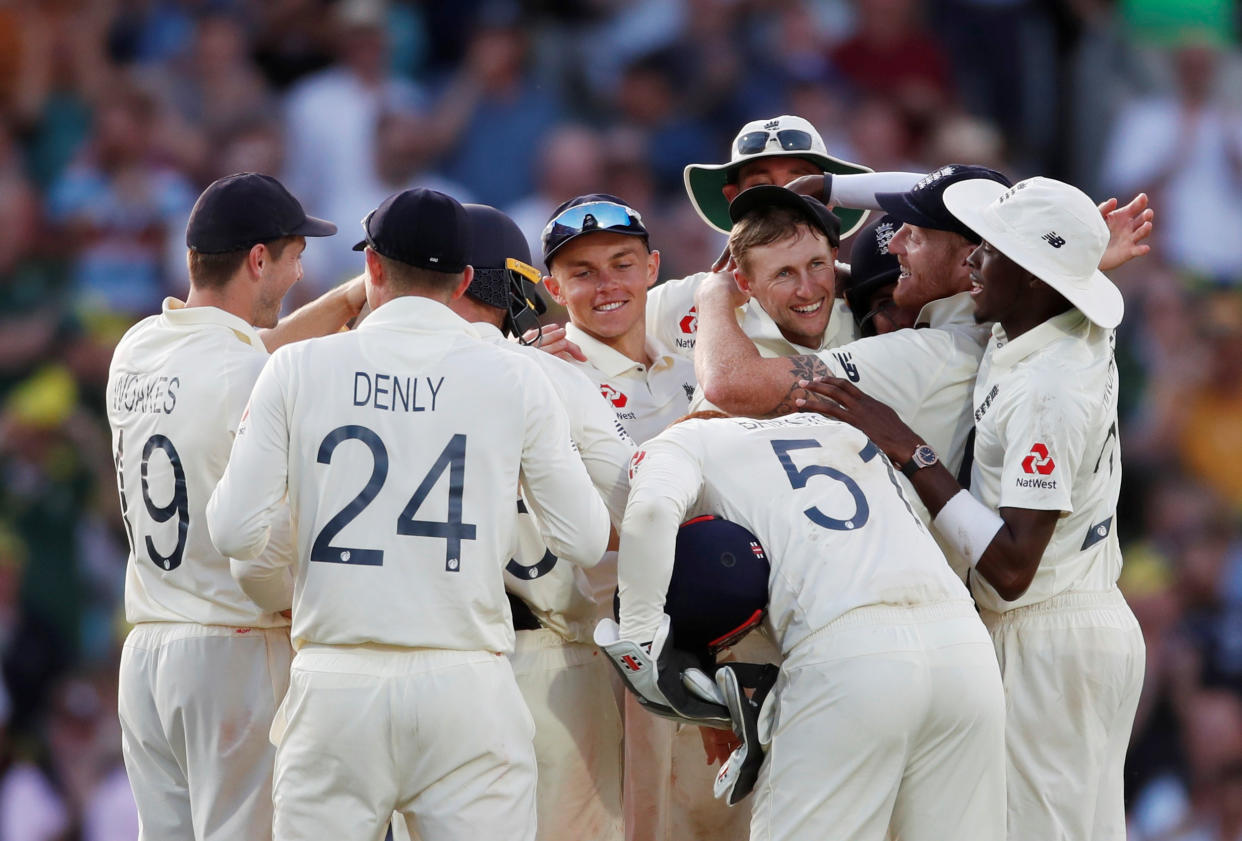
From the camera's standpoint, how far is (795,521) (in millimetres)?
4688

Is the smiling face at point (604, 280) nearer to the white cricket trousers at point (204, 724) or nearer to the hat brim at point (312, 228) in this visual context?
the hat brim at point (312, 228)

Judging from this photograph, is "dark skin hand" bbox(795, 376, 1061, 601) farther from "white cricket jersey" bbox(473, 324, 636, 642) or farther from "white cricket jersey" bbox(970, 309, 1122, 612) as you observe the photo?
"white cricket jersey" bbox(473, 324, 636, 642)

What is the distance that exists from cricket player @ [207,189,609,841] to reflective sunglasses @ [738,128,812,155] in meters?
2.28

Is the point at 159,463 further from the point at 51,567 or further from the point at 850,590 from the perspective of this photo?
the point at 51,567

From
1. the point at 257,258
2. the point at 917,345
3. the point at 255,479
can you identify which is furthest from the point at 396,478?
the point at 917,345

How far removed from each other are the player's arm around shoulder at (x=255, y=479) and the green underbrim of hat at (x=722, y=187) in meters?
2.55

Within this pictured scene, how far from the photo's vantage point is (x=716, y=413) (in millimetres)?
5297

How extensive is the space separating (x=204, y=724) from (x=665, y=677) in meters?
1.56

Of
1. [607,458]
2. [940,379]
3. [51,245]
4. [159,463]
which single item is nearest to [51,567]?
[51,245]

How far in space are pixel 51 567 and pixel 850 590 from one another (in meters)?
6.61

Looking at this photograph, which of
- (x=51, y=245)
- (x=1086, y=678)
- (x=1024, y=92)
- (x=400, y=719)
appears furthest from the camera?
(x=1024, y=92)

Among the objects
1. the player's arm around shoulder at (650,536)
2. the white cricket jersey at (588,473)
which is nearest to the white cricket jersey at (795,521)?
the player's arm around shoulder at (650,536)

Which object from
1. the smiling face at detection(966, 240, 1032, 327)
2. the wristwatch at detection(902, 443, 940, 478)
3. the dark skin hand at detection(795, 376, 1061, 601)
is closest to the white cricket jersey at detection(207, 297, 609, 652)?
the dark skin hand at detection(795, 376, 1061, 601)

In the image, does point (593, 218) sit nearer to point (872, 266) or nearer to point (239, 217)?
point (872, 266)
